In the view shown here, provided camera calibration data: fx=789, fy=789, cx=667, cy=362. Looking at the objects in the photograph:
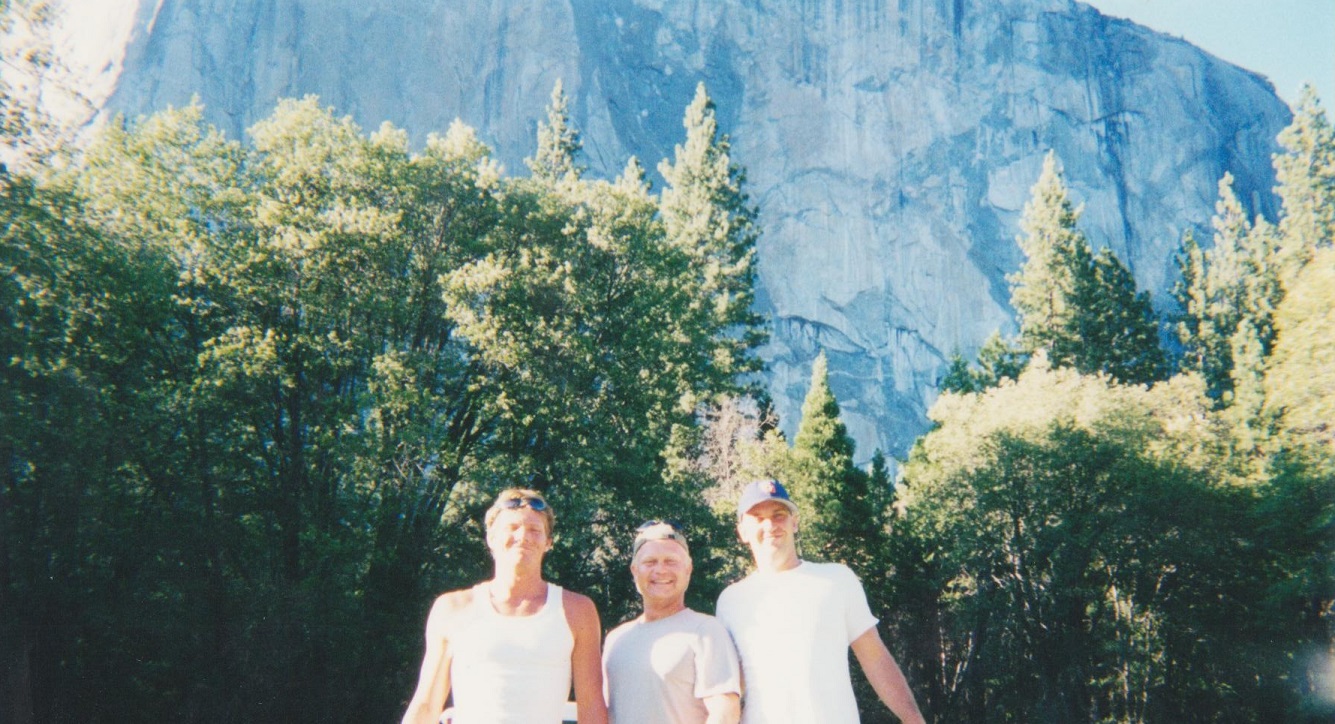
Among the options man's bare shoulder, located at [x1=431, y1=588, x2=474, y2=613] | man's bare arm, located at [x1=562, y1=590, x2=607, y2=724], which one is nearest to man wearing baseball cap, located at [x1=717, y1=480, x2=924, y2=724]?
man's bare arm, located at [x1=562, y1=590, x2=607, y2=724]

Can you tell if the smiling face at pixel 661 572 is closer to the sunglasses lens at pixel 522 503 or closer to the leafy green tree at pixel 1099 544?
the sunglasses lens at pixel 522 503

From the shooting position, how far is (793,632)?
3045mm

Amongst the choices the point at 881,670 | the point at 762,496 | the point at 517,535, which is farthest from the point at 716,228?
the point at 517,535

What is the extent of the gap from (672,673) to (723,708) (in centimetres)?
21

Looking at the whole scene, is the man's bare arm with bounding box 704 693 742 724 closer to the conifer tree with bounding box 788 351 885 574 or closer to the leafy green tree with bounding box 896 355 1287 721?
the leafy green tree with bounding box 896 355 1287 721

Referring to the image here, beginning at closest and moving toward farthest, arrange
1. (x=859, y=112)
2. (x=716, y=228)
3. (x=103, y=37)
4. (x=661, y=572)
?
(x=661, y=572) → (x=716, y=228) → (x=103, y=37) → (x=859, y=112)

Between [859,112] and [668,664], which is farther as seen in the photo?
[859,112]

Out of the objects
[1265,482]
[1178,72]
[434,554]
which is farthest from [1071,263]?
[1178,72]

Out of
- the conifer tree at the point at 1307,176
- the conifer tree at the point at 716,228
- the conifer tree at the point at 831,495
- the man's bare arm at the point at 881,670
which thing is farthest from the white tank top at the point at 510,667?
the conifer tree at the point at 1307,176

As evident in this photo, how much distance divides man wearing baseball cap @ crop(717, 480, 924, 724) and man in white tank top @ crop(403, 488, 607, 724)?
603 millimetres

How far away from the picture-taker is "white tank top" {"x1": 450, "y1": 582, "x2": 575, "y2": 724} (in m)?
2.72

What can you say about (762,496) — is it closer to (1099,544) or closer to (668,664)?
(668,664)

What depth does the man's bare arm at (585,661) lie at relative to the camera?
285cm

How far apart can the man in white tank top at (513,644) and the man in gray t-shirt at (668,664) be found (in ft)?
0.33
